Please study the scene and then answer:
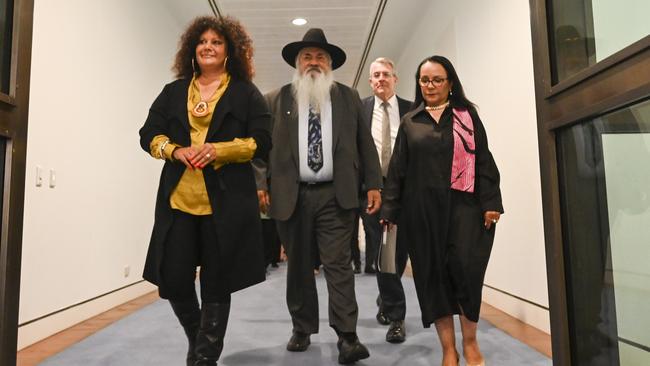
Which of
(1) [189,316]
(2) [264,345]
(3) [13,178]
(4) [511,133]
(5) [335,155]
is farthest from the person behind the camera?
(4) [511,133]

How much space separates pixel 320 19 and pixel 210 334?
455 centimetres

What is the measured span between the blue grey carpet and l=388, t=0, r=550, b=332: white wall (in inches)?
17.1

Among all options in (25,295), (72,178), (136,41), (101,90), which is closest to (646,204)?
(25,295)

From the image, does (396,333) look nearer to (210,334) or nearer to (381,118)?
(210,334)

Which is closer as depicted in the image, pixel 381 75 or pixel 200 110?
pixel 200 110

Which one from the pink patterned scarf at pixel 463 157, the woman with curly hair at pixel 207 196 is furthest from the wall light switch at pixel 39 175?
the pink patterned scarf at pixel 463 157

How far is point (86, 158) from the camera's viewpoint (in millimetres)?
3383

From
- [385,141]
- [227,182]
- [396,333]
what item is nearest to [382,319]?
[396,333]

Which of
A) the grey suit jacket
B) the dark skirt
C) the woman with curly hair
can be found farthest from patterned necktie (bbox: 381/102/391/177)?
the woman with curly hair

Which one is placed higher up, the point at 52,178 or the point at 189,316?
the point at 52,178

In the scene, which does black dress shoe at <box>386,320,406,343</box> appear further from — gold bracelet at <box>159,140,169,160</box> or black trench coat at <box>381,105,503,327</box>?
gold bracelet at <box>159,140,169,160</box>

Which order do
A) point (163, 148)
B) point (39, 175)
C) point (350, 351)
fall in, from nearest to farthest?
1. point (163, 148)
2. point (350, 351)
3. point (39, 175)

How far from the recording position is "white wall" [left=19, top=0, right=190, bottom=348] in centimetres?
278

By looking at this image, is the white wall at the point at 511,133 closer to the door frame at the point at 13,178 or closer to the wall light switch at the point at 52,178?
the door frame at the point at 13,178
